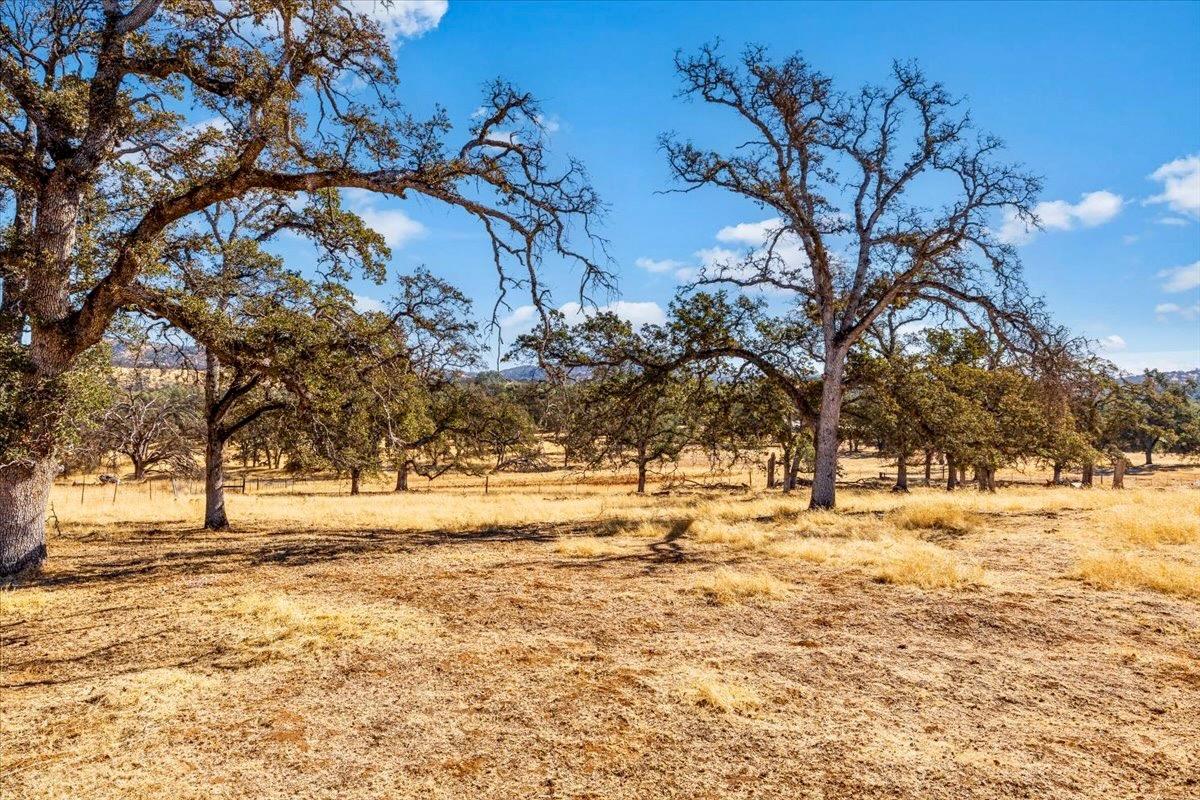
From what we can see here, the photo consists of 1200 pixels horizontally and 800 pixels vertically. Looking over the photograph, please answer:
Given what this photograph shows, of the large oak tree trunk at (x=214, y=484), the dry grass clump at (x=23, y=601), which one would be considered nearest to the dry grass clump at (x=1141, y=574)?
the dry grass clump at (x=23, y=601)

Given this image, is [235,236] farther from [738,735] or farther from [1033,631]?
[1033,631]

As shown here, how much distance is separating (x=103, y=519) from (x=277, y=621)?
Result: 1456cm

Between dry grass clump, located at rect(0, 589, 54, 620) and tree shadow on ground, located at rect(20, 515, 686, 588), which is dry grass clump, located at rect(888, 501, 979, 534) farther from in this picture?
dry grass clump, located at rect(0, 589, 54, 620)

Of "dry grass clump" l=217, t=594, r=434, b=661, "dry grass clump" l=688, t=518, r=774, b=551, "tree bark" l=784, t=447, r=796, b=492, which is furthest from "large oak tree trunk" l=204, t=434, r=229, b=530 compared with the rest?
"tree bark" l=784, t=447, r=796, b=492

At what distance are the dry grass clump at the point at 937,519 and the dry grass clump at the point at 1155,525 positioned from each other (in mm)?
2053

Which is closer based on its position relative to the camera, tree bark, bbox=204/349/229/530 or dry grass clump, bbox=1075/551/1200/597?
dry grass clump, bbox=1075/551/1200/597

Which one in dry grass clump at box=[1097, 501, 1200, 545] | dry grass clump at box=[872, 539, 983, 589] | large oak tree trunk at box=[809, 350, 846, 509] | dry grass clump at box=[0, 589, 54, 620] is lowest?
dry grass clump at box=[0, 589, 54, 620]

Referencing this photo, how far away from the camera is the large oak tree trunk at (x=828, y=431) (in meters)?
15.1

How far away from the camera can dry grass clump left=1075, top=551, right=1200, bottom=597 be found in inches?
270

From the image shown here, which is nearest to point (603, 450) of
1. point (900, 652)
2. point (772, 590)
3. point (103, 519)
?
point (772, 590)

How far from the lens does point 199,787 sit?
137 inches

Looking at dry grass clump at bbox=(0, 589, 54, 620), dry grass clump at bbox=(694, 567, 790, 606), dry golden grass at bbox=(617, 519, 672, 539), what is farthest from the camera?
dry golden grass at bbox=(617, 519, 672, 539)

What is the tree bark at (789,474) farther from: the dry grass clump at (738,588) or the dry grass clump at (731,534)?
the dry grass clump at (738,588)

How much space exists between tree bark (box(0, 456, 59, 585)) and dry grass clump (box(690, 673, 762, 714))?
948 centimetres
